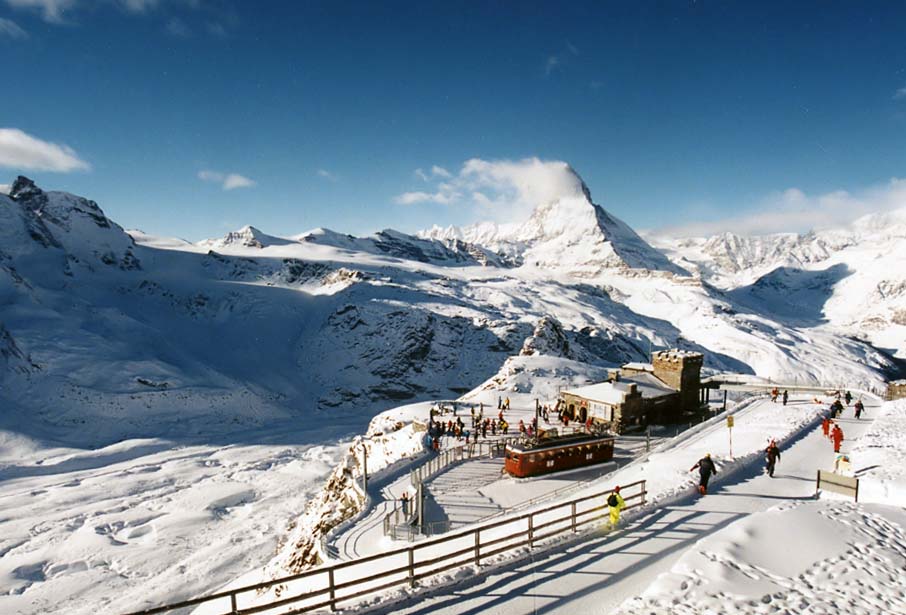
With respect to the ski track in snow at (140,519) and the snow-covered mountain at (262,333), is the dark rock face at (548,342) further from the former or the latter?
the ski track in snow at (140,519)

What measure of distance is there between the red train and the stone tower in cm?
1329

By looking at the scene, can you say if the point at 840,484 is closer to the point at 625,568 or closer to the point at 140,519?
the point at 625,568

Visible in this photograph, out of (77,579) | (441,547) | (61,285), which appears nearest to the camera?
(441,547)

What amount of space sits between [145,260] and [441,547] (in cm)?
13910

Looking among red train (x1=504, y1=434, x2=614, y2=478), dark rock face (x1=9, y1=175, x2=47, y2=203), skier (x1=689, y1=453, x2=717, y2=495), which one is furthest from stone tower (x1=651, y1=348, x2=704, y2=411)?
dark rock face (x1=9, y1=175, x2=47, y2=203)

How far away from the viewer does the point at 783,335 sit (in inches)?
6171

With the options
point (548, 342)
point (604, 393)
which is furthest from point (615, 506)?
point (548, 342)

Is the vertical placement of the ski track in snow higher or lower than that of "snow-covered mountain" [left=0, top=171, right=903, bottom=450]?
lower

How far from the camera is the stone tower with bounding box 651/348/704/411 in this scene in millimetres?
35344

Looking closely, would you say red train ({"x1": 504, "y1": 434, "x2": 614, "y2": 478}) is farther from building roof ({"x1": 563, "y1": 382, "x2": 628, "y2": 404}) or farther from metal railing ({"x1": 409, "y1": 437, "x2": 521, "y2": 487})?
building roof ({"x1": 563, "y1": 382, "x2": 628, "y2": 404})

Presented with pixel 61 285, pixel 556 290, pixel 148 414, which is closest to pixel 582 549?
pixel 148 414

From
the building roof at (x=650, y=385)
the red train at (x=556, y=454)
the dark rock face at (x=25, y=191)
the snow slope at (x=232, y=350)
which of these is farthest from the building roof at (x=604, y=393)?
the dark rock face at (x=25, y=191)

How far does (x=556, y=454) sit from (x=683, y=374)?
55.5ft

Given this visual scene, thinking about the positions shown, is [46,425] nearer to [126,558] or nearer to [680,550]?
[126,558]
